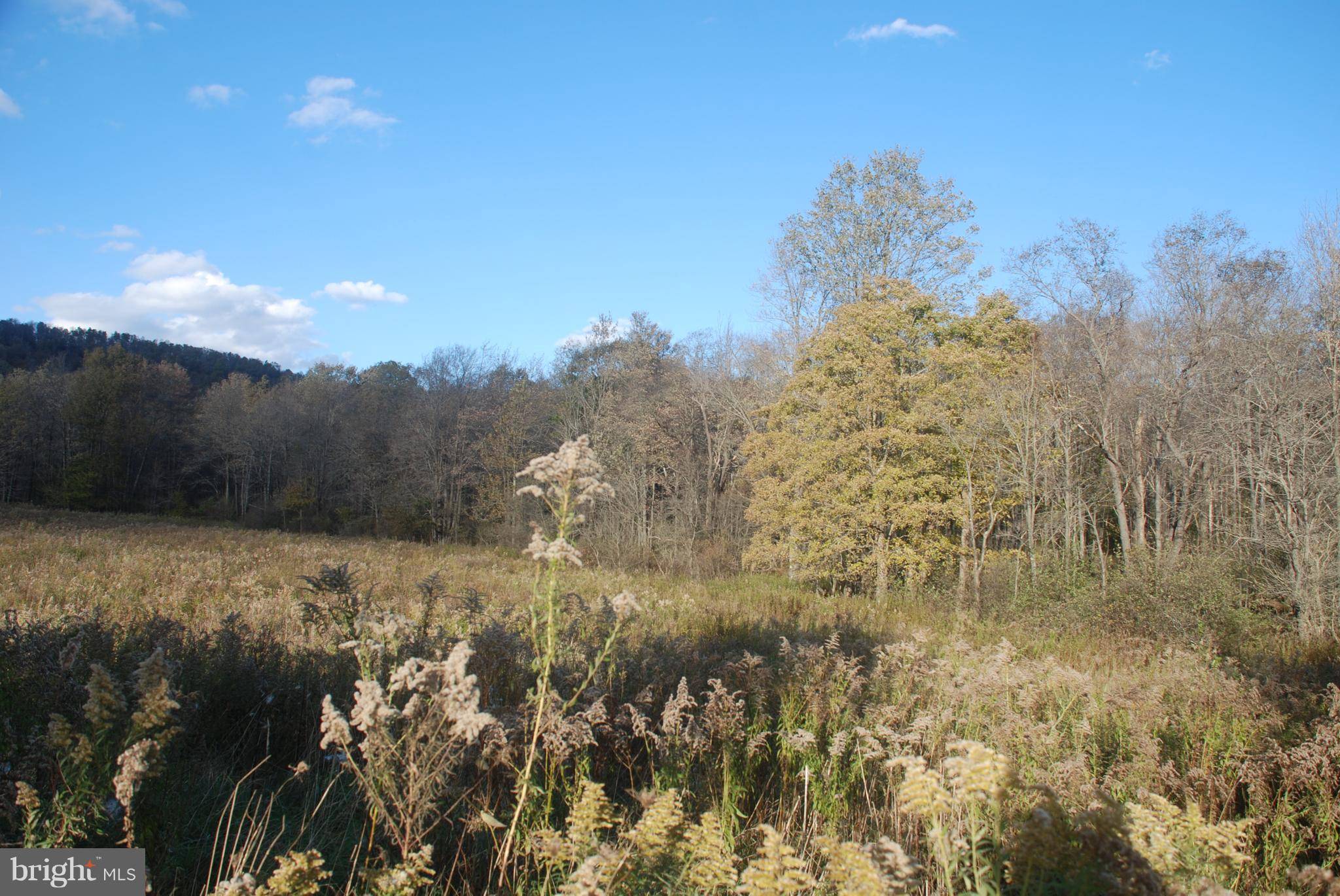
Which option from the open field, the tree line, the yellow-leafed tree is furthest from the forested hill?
the open field

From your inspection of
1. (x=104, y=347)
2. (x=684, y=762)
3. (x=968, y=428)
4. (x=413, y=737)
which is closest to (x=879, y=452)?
(x=968, y=428)

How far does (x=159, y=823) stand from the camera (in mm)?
2729

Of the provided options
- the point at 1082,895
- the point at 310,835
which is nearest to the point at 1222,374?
the point at 1082,895

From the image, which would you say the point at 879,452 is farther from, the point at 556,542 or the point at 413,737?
the point at 413,737

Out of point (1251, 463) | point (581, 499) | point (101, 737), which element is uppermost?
point (1251, 463)

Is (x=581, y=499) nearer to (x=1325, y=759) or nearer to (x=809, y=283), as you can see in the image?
(x=1325, y=759)

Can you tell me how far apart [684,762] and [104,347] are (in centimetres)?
9619

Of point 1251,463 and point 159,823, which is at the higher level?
point 1251,463

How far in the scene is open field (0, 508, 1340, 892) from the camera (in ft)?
7.71

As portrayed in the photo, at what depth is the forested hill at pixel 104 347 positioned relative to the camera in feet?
246

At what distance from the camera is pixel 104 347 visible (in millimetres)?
75562

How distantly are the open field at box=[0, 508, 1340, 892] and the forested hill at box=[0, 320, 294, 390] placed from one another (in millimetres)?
Answer: 77472

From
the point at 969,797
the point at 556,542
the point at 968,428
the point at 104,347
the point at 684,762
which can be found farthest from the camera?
A: the point at 104,347

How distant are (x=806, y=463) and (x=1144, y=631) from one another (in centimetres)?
874
